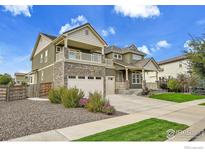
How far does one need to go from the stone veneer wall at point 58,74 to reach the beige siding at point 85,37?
2.70m

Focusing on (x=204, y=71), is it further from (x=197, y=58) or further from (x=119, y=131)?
(x=119, y=131)

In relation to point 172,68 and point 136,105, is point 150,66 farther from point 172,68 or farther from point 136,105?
point 136,105

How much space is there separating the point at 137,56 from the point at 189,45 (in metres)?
15.5

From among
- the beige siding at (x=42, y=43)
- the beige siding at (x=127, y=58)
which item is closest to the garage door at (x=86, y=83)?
the beige siding at (x=42, y=43)

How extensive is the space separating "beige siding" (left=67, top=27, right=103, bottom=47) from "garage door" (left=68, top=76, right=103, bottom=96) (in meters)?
3.64

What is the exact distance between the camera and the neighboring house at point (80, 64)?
50.5 feet

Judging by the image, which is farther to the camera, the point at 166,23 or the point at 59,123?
the point at 166,23

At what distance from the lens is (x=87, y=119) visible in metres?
7.60

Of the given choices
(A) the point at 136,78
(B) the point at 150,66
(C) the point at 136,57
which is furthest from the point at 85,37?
(C) the point at 136,57

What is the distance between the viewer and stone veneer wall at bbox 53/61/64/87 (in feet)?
49.1

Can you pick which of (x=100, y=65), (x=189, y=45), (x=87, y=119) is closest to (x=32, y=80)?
(x=100, y=65)

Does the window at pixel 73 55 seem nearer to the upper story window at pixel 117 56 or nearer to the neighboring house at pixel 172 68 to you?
the upper story window at pixel 117 56
